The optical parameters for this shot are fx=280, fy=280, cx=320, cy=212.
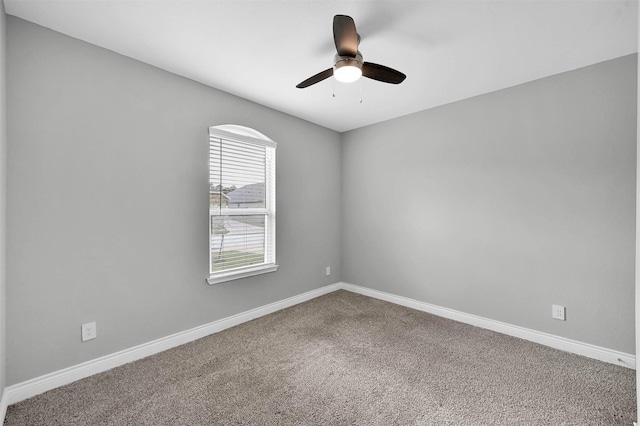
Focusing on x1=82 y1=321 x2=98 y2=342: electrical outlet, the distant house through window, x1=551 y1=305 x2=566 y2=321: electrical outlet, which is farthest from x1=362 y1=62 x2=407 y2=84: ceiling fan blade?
x1=82 y1=321 x2=98 y2=342: electrical outlet

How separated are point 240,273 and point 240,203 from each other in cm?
77

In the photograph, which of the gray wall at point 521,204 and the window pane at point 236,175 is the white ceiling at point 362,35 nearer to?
the gray wall at point 521,204

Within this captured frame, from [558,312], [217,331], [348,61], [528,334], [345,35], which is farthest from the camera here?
[217,331]

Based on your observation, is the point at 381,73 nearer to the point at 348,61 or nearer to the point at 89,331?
the point at 348,61

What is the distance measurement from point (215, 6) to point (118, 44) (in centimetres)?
96

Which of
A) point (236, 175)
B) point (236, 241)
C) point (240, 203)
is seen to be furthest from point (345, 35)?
point (236, 241)

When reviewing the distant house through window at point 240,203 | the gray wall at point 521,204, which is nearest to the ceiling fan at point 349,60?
the distant house through window at point 240,203

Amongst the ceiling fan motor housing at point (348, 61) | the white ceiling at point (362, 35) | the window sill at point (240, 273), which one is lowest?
the window sill at point (240, 273)

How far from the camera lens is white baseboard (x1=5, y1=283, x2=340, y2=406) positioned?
1836mm

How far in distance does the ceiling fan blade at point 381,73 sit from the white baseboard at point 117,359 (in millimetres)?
2661

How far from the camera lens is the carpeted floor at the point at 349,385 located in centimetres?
170

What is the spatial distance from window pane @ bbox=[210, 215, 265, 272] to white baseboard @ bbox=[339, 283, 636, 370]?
73.1 inches

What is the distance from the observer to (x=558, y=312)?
99.7 inches

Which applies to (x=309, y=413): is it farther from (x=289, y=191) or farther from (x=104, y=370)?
(x=289, y=191)
